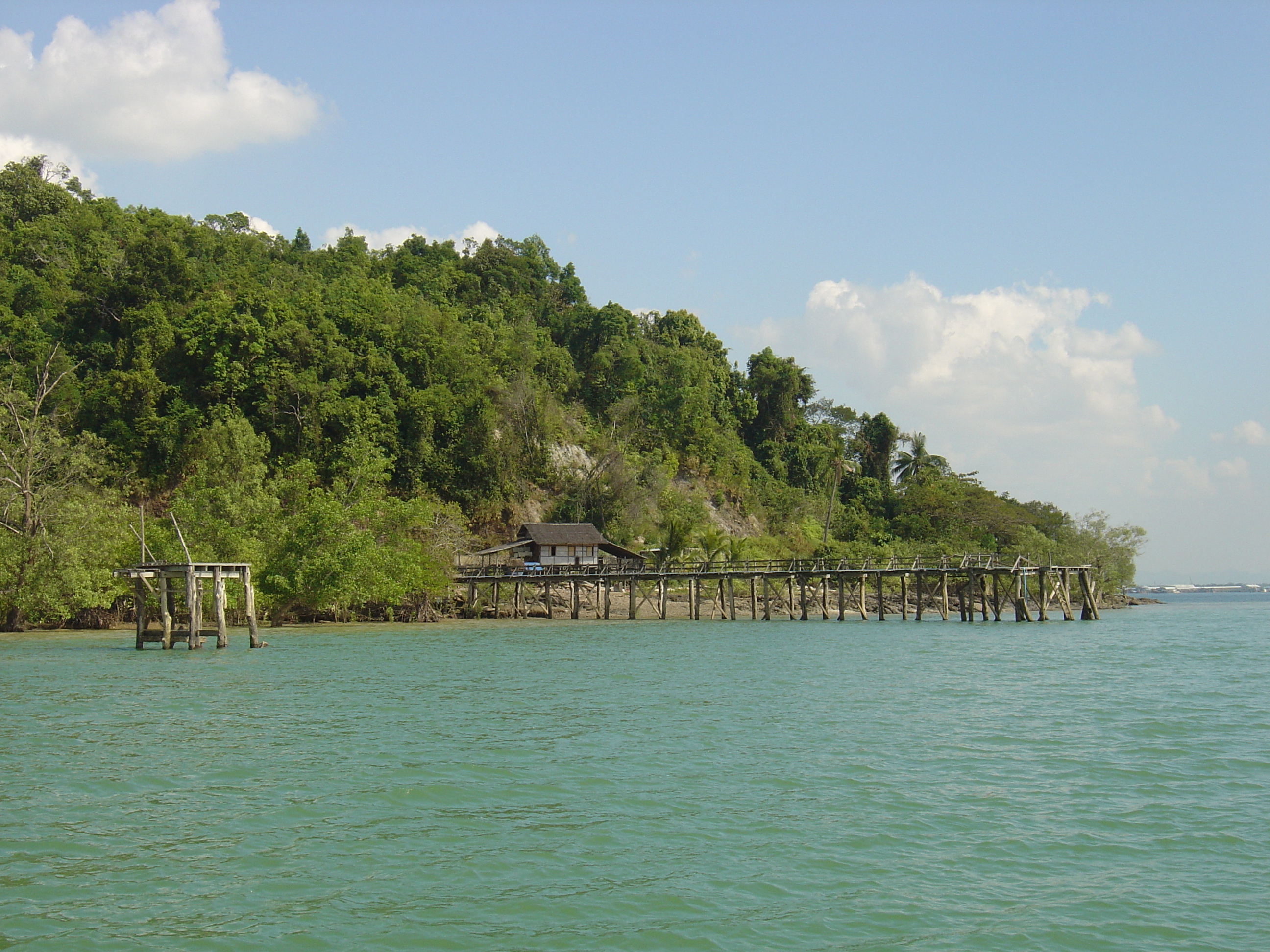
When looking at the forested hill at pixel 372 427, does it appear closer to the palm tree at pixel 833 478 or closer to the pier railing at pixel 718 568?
the palm tree at pixel 833 478

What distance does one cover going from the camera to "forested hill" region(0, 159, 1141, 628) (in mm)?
45469

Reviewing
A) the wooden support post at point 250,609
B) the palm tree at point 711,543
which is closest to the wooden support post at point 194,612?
→ the wooden support post at point 250,609

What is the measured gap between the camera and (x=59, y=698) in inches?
877

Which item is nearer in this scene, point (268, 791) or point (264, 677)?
point (268, 791)

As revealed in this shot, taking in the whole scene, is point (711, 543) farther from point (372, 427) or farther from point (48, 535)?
point (48, 535)

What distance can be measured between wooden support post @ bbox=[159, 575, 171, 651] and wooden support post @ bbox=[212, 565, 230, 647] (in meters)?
1.51

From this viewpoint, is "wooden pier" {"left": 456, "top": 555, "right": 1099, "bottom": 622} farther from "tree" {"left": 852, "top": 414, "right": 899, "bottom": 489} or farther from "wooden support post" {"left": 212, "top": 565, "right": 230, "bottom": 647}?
"tree" {"left": 852, "top": 414, "right": 899, "bottom": 489}

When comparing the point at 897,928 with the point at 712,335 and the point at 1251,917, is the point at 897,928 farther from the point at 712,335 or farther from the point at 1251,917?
the point at 712,335

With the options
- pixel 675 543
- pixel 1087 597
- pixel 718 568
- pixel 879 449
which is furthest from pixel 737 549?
pixel 879 449

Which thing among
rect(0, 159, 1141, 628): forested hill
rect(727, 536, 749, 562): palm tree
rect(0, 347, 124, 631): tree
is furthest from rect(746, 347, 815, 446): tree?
rect(0, 347, 124, 631): tree

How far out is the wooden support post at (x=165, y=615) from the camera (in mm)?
33562

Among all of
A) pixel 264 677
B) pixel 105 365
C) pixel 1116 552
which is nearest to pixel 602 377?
pixel 105 365

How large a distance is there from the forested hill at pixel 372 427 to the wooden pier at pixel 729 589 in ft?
12.6

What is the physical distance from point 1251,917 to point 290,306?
2497 inches
